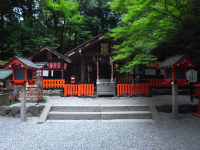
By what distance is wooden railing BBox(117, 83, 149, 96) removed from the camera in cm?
986

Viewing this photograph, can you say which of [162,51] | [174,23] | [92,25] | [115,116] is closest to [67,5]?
[92,25]

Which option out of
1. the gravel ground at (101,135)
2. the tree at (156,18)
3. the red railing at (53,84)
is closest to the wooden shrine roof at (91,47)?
the red railing at (53,84)

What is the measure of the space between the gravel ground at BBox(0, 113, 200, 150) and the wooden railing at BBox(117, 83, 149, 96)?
12.8 feet

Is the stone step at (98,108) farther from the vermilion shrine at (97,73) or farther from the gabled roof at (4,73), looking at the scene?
the gabled roof at (4,73)

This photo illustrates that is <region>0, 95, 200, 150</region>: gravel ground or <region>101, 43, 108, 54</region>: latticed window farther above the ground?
<region>101, 43, 108, 54</region>: latticed window

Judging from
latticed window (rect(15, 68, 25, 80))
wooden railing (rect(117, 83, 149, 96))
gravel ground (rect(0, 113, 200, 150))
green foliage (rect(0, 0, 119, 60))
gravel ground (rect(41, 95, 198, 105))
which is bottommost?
gravel ground (rect(0, 113, 200, 150))

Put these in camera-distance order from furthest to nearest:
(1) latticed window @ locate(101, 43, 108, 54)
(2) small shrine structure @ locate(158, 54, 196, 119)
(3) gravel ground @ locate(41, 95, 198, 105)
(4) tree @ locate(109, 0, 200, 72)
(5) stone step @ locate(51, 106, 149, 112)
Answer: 1. (1) latticed window @ locate(101, 43, 108, 54)
2. (3) gravel ground @ locate(41, 95, 198, 105)
3. (5) stone step @ locate(51, 106, 149, 112)
4. (2) small shrine structure @ locate(158, 54, 196, 119)
5. (4) tree @ locate(109, 0, 200, 72)

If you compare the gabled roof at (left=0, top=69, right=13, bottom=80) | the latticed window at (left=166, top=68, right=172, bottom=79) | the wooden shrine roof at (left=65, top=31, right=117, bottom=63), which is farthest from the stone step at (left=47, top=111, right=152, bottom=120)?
the wooden shrine roof at (left=65, top=31, right=117, bottom=63)

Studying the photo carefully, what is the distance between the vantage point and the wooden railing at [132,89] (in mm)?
9859

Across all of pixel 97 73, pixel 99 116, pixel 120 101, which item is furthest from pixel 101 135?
pixel 97 73

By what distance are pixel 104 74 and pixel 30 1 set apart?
1354cm

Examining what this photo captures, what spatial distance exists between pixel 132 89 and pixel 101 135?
599 centimetres

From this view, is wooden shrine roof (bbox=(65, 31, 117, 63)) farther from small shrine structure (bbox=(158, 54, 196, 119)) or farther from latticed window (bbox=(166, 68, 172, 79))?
small shrine structure (bbox=(158, 54, 196, 119))

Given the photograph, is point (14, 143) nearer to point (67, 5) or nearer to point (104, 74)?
point (104, 74)
